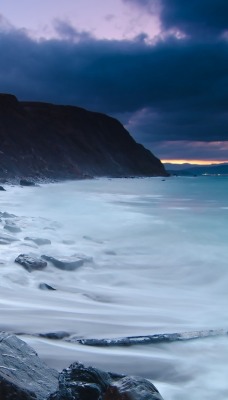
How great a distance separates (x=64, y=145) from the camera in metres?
80.7

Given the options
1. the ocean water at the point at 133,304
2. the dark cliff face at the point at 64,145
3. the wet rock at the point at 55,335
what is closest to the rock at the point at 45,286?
the ocean water at the point at 133,304

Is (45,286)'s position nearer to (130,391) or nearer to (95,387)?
(95,387)

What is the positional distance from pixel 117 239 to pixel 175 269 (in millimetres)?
3295

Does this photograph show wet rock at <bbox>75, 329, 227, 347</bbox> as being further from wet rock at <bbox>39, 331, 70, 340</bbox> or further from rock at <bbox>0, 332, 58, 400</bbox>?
rock at <bbox>0, 332, 58, 400</bbox>

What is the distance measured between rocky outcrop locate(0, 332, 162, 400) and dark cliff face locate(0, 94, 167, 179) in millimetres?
44950

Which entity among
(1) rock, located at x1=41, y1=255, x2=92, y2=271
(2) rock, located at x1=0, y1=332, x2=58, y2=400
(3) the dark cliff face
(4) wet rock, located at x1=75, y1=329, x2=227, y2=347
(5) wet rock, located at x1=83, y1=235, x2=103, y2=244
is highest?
(3) the dark cliff face

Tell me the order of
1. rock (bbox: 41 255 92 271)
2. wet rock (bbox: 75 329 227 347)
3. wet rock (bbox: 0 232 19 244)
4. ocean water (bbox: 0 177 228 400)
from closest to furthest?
ocean water (bbox: 0 177 228 400)
wet rock (bbox: 75 329 227 347)
rock (bbox: 41 255 92 271)
wet rock (bbox: 0 232 19 244)

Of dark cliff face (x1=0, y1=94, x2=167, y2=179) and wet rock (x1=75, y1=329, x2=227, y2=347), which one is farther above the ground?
dark cliff face (x1=0, y1=94, x2=167, y2=179)

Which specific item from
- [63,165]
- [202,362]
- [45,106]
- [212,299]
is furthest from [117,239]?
[45,106]

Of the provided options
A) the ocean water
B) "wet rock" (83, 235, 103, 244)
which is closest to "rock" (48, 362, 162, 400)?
the ocean water

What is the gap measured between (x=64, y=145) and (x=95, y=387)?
3139 inches

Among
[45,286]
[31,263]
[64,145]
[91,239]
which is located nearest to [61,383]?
[45,286]

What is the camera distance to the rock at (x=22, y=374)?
2.10 meters

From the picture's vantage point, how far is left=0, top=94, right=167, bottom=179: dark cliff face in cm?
5634
